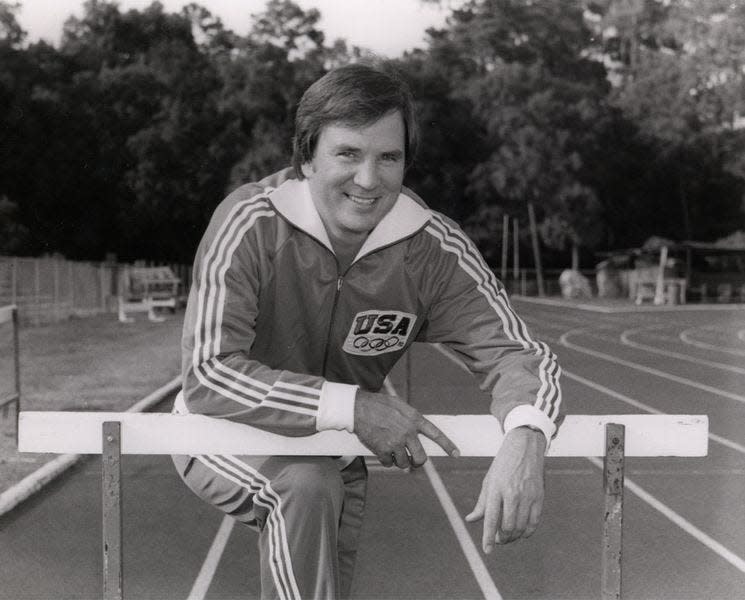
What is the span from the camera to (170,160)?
43125 millimetres

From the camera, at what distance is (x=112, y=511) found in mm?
2033

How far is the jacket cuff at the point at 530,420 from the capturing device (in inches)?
83.3

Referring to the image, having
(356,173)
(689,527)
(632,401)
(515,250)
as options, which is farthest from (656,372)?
(515,250)

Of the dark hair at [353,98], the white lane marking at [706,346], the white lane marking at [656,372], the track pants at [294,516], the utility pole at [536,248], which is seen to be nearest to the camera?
the track pants at [294,516]

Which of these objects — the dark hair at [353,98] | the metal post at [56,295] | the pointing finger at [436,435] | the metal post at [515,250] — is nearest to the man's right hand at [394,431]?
the pointing finger at [436,435]

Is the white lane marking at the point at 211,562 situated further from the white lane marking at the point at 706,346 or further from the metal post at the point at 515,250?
the metal post at the point at 515,250

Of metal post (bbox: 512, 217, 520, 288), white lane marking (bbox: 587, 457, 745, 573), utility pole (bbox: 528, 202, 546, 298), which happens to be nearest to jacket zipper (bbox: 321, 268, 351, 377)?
white lane marking (bbox: 587, 457, 745, 573)

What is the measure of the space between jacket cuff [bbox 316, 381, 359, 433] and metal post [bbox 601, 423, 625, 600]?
49 cm

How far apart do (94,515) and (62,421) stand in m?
4.55

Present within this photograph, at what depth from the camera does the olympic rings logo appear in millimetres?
2471

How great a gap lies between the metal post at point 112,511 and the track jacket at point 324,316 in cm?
17

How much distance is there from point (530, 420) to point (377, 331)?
19.3 inches

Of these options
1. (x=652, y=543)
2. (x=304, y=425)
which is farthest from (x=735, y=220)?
(x=304, y=425)

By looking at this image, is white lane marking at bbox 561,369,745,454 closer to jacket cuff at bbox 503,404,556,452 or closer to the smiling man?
the smiling man
